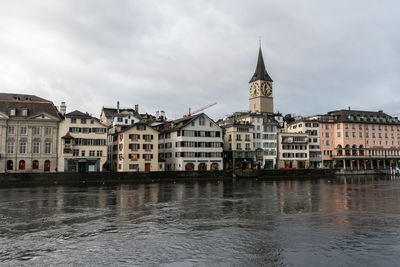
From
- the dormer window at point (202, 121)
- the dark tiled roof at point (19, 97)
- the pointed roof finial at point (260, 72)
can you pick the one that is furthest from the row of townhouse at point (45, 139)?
the pointed roof finial at point (260, 72)

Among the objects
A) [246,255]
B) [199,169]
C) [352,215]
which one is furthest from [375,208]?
[199,169]

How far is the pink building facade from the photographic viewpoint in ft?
422

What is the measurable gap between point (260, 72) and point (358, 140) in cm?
5514

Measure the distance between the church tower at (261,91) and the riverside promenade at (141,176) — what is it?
2193 inches

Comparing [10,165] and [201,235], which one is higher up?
[10,165]

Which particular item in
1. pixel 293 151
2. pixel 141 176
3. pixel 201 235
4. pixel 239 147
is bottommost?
pixel 201 235

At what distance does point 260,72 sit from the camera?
544ft

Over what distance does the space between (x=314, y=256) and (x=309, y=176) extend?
92.9 m

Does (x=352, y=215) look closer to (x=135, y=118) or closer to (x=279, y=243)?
(x=279, y=243)

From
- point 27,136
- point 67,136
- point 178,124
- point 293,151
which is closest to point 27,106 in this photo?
point 27,136

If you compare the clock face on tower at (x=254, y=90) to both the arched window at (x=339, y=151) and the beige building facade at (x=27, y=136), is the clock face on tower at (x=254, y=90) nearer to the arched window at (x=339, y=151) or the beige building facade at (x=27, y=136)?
the arched window at (x=339, y=151)

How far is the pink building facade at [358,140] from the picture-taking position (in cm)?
12850

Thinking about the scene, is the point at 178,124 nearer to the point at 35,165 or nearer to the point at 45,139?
the point at 45,139

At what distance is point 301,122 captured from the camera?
126m
